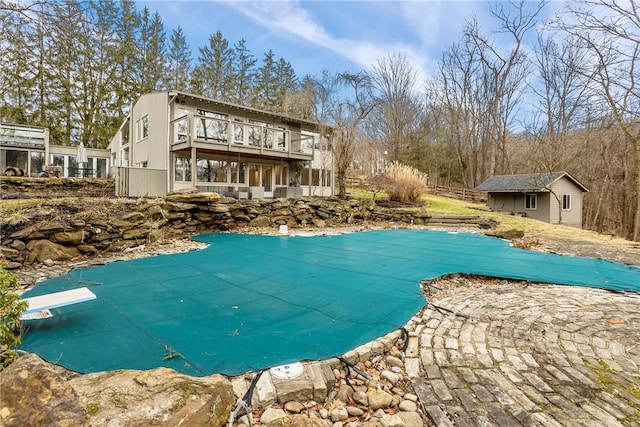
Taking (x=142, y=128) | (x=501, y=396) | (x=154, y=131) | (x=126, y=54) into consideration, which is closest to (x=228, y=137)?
(x=154, y=131)

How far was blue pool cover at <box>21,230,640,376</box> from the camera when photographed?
2.45m

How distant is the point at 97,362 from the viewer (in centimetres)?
226

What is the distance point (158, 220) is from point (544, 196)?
72.9 feet

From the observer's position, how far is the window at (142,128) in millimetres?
13394

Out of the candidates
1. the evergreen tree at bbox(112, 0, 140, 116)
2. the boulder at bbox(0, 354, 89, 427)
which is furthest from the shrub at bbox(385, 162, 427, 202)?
the evergreen tree at bbox(112, 0, 140, 116)

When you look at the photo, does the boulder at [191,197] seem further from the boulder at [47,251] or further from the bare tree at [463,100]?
the bare tree at [463,100]

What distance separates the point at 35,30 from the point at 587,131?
21.8 meters

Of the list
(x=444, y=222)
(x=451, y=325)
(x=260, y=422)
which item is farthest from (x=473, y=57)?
(x=260, y=422)

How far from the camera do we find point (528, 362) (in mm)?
2443

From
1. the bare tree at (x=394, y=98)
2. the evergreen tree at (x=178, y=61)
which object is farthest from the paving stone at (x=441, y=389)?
the evergreen tree at (x=178, y=61)

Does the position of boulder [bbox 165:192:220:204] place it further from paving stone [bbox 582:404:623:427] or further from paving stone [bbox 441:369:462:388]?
paving stone [bbox 582:404:623:427]

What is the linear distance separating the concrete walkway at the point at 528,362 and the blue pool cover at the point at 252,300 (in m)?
0.49

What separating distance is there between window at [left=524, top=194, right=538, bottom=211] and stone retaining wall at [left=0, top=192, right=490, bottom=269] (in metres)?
10.1

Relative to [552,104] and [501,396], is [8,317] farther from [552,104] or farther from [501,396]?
[552,104]
